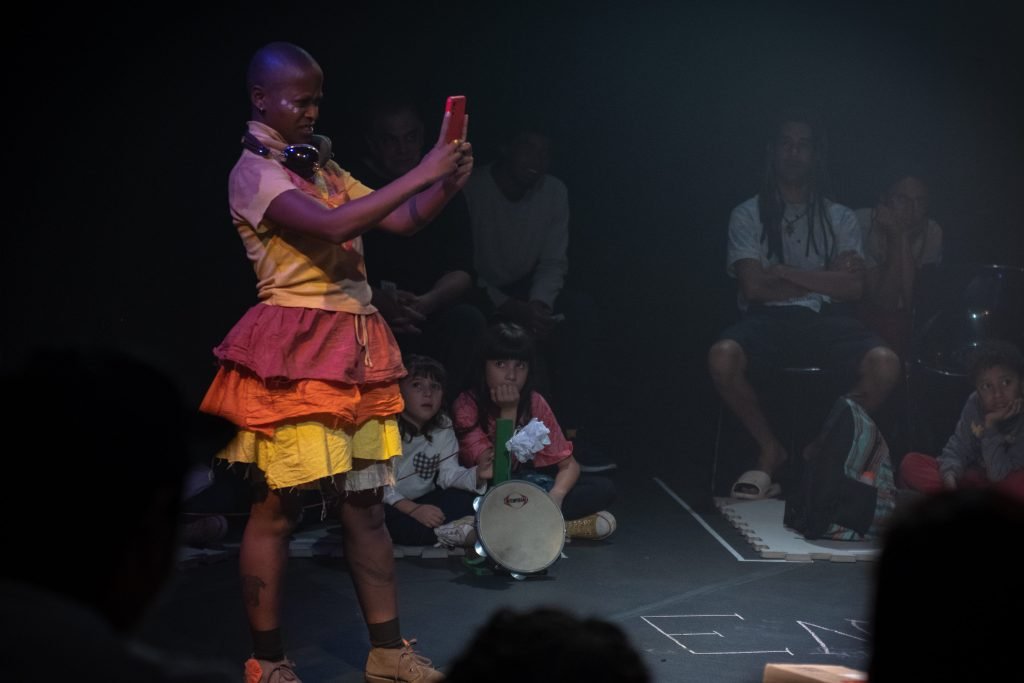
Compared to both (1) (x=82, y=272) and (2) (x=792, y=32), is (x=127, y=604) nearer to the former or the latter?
(1) (x=82, y=272)

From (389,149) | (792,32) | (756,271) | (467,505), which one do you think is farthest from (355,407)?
(792,32)

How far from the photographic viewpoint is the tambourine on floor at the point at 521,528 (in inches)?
168

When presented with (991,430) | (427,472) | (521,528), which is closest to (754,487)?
(991,430)

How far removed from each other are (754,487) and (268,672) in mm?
3254

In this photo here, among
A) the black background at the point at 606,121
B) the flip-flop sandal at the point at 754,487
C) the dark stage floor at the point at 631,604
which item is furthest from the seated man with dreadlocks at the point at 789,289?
the dark stage floor at the point at 631,604

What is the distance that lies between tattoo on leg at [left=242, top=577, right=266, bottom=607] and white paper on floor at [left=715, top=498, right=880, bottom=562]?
7.86 ft

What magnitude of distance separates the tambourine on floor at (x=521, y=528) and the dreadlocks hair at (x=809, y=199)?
7.61 feet

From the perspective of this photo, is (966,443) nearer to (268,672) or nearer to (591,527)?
(591,527)

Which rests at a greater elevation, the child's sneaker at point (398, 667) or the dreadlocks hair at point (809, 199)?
the dreadlocks hair at point (809, 199)

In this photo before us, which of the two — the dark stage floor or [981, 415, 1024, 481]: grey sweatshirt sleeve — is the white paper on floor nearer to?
the dark stage floor

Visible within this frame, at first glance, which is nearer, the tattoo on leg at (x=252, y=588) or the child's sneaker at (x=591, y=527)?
the tattoo on leg at (x=252, y=588)

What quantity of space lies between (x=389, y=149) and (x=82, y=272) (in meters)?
1.38

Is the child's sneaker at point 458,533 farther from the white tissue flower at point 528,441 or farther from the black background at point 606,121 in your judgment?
the black background at point 606,121

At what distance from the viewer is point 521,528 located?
4297 millimetres
